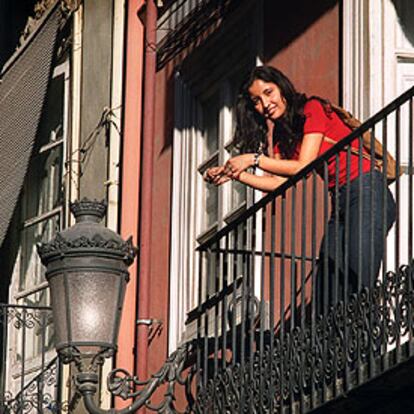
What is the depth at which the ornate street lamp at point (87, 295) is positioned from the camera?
42.4ft

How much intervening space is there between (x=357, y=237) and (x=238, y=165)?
102cm

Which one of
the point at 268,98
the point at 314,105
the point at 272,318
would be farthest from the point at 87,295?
the point at 314,105

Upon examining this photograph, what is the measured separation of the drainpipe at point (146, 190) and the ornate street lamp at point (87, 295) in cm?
270

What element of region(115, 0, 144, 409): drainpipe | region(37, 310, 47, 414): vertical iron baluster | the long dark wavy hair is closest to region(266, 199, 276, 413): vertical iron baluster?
the long dark wavy hair

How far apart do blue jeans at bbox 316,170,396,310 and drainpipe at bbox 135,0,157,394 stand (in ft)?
11.4

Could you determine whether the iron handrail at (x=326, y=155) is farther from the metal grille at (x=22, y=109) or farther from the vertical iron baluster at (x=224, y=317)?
the metal grille at (x=22, y=109)

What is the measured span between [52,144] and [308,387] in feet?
21.9

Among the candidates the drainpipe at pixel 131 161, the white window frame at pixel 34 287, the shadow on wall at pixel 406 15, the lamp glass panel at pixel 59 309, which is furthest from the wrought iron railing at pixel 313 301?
the white window frame at pixel 34 287

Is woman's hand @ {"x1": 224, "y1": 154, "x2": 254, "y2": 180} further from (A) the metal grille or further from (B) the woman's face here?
(A) the metal grille

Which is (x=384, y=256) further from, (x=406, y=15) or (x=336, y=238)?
(x=406, y=15)

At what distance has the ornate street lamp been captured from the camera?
12.9m

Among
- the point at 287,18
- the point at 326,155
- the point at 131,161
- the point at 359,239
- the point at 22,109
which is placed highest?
the point at 22,109

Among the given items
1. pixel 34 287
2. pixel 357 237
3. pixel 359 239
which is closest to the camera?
pixel 359 239

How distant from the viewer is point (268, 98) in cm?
1322
